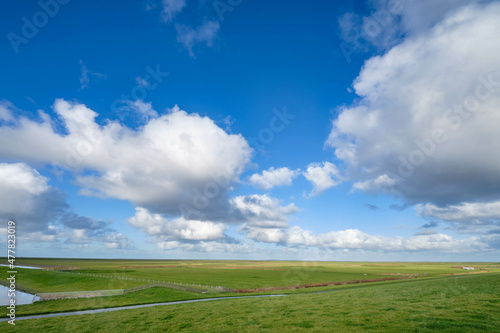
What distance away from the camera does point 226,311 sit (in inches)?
1145

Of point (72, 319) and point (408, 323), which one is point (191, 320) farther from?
point (408, 323)

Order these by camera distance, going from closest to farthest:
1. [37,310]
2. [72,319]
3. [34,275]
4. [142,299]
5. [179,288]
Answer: [72,319] < [37,310] < [142,299] < [179,288] < [34,275]

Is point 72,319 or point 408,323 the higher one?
point 408,323

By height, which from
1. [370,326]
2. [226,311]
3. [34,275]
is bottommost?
[34,275]

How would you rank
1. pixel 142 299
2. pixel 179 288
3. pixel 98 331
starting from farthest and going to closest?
1. pixel 179 288
2. pixel 142 299
3. pixel 98 331

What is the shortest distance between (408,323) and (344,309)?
27.2 feet

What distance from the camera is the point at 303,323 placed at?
2089 centimetres

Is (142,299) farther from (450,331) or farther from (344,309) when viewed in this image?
(450,331)

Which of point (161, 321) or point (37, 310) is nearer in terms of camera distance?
point (161, 321)

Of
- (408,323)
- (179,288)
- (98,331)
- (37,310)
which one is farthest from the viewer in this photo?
(179,288)

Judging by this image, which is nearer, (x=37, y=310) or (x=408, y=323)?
(x=408, y=323)

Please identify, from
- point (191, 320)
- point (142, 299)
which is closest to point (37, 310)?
point (142, 299)

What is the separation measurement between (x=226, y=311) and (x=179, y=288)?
3207cm

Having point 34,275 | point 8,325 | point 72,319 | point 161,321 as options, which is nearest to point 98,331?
point 161,321
